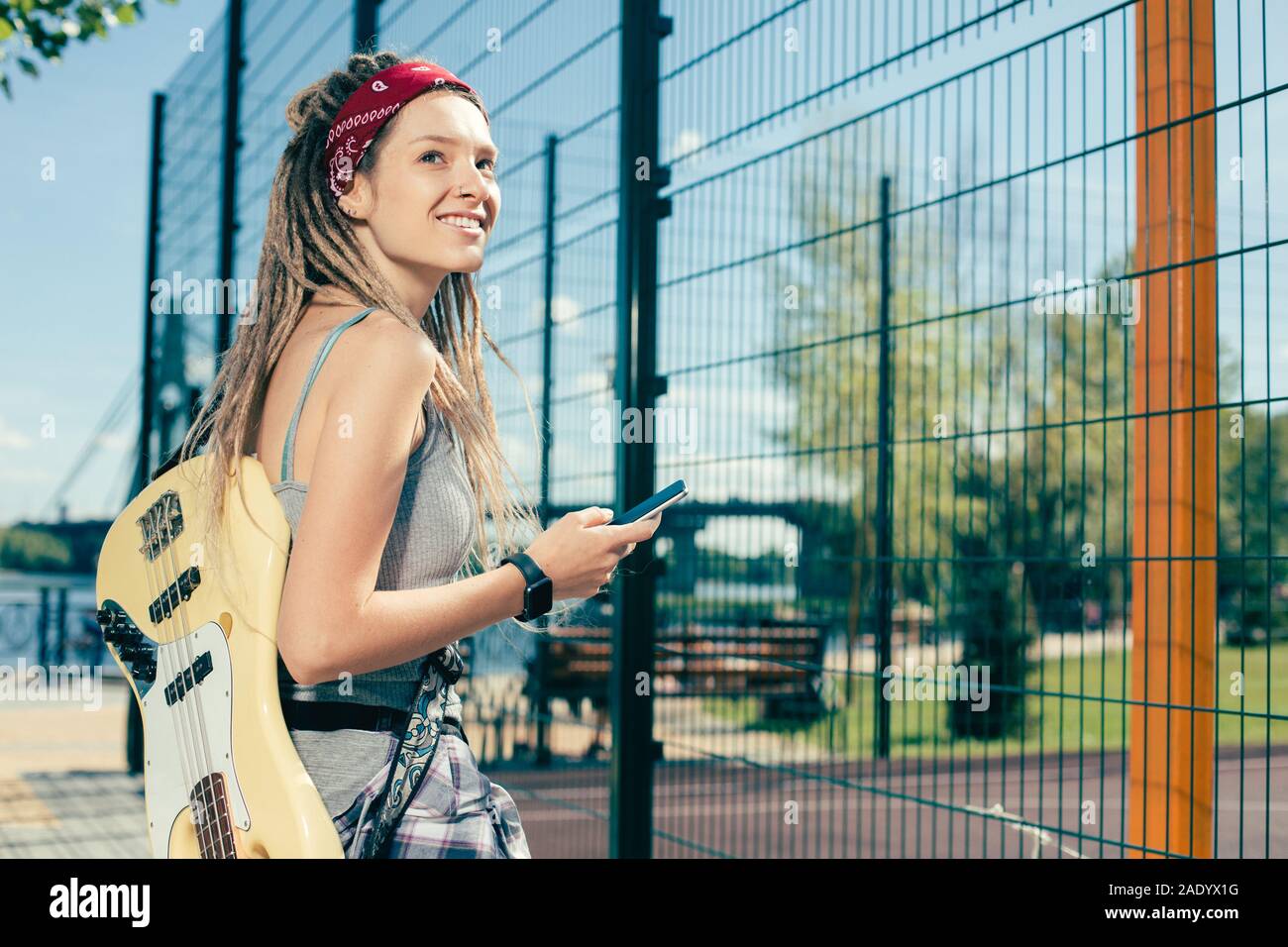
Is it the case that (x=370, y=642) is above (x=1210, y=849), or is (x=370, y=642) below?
above

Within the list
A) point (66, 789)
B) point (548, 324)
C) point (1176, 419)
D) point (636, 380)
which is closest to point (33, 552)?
point (66, 789)

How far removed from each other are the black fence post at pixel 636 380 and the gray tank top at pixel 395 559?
204cm

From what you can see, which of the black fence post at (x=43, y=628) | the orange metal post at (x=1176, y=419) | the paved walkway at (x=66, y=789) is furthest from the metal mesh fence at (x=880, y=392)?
the black fence post at (x=43, y=628)

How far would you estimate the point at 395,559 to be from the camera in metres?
1.54

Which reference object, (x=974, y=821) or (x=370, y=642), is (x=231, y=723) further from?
(x=974, y=821)

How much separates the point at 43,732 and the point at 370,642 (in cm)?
1026

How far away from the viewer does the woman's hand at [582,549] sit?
1.58 m

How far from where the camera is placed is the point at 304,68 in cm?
601

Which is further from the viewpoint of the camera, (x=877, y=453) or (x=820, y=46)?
(x=877, y=453)

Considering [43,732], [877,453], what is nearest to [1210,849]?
[877,453]

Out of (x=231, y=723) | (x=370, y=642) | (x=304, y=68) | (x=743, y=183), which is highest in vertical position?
(x=304, y=68)

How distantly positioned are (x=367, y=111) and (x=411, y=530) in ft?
1.86

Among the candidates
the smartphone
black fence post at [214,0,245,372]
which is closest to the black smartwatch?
the smartphone

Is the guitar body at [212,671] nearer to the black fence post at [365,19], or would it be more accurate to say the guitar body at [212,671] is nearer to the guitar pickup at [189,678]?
the guitar pickup at [189,678]
